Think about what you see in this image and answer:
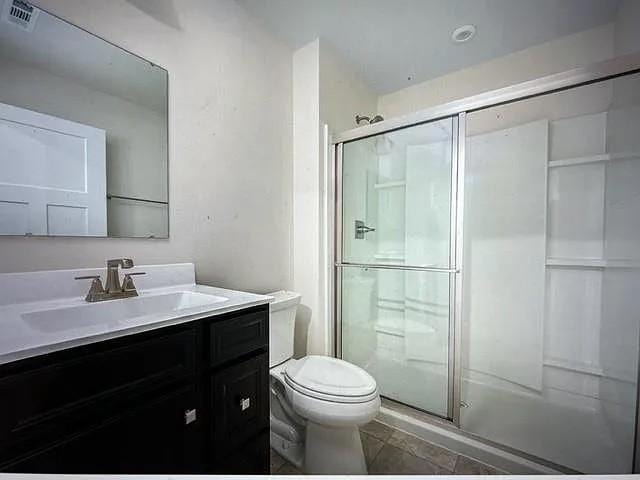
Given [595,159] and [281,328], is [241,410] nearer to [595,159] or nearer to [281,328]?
[281,328]

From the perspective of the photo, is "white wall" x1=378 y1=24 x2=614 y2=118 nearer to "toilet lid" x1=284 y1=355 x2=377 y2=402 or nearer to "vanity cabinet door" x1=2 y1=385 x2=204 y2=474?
"toilet lid" x1=284 y1=355 x2=377 y2=402

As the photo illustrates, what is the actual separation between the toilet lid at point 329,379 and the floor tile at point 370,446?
1.46 ft

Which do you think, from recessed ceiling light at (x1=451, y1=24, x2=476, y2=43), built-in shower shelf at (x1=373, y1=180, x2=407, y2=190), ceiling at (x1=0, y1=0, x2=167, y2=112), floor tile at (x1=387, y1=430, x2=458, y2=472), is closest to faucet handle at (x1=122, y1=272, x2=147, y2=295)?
ceiling at (x1=0, y1=0, x2=167, y2=112)

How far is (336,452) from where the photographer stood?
1201 mm

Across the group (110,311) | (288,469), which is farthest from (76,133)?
(288,469)

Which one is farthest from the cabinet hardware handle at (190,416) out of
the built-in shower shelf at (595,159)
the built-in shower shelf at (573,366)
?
the built-in shower shelf at (595,159)

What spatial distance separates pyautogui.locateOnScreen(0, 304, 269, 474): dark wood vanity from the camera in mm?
566

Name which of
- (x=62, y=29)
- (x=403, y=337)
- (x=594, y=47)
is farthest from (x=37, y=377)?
(x=594, y=47)

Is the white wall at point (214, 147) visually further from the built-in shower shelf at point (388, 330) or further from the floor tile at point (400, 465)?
the floor tile at point (400, 465)

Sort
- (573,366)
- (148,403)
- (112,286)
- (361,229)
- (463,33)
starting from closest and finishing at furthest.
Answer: (148,403) < (112,286) < (573,366) < (463,33) < (361,229)

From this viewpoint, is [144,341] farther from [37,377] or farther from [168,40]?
[168,40]

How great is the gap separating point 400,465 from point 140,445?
1.18 meters

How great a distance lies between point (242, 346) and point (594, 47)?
2.49 m

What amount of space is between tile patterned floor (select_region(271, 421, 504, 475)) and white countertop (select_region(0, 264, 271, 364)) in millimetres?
946
